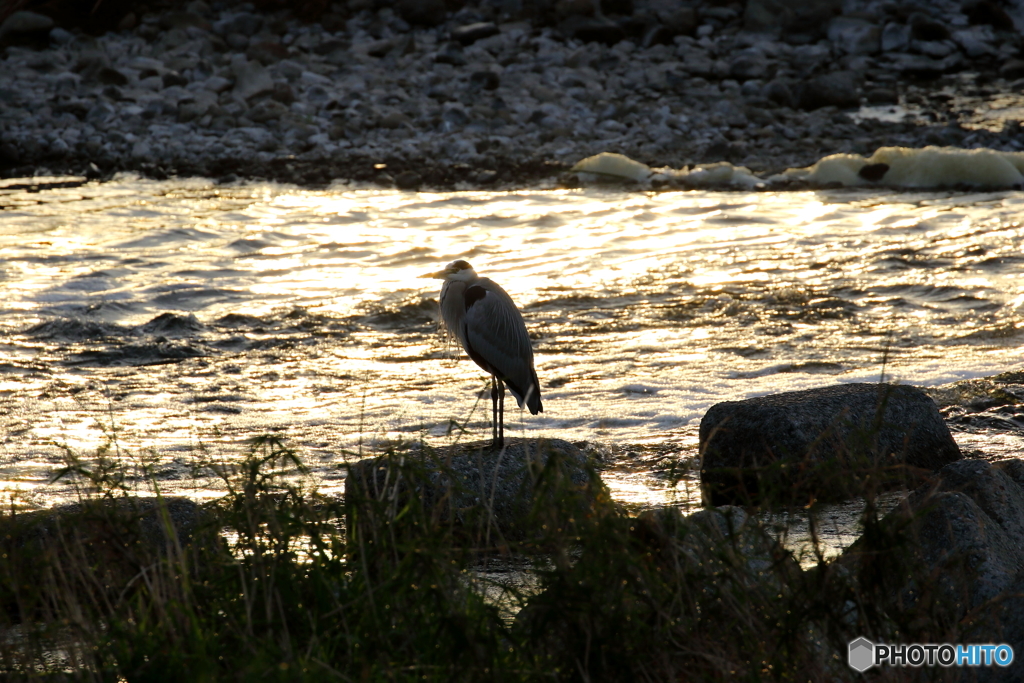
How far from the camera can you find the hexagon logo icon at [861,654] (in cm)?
299

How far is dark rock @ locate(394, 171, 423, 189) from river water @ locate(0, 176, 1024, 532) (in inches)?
20.2

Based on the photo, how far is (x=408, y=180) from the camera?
45.9 feet

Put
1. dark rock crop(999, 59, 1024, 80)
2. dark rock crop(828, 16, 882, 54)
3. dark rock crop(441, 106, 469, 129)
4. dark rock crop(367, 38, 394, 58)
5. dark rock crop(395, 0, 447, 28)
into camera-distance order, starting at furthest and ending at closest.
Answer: dark rock crop(395, 0, 447, 28)
dark rock crop(828, 16, 882, 54)
dark rock crop(999, 59, 1024, 80)
dark rock crop(367, 38, 394, 58)
dark rock crop(441, 106, 469, 129)

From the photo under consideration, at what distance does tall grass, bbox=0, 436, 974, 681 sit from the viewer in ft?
9.45

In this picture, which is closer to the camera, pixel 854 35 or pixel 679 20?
pixel 854 35

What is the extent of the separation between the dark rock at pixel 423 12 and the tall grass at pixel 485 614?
57.8ft

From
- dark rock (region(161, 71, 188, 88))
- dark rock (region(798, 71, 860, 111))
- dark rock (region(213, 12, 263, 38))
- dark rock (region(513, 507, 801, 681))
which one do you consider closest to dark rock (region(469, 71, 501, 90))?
dark rock (region(161, 71, 188, 88))

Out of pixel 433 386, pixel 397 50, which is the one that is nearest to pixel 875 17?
pixel 397 50

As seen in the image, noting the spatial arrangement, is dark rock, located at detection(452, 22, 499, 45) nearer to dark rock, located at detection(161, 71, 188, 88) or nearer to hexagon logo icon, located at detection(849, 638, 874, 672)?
dark rock, located at detection(161, 71, 188, 88)

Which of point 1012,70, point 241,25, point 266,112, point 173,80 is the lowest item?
point 266,112

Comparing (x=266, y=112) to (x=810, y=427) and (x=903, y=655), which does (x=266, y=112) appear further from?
(x=903, y=655)

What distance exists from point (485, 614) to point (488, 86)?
14.7m

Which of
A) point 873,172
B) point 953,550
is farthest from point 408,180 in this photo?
point 953,550

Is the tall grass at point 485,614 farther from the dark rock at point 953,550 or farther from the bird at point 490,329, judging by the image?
the bird at point 490,329
